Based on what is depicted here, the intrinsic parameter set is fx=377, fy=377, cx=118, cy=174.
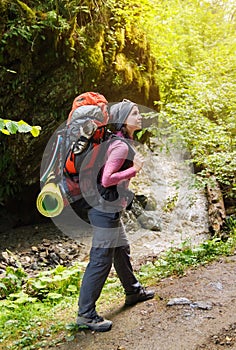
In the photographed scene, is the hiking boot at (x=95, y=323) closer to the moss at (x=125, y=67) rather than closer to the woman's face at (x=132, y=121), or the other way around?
the woman's face at (x=132, y=121)

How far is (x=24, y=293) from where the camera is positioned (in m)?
4.49

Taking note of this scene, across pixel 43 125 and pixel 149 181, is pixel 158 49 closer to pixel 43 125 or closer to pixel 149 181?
pixel 149 181

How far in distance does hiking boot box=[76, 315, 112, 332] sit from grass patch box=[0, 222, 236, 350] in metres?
0.11

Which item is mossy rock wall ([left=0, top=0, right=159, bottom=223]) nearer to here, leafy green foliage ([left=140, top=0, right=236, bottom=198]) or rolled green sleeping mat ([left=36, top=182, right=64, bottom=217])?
leafy green foliage ([left=140, top=0, right=236, bottom=198])

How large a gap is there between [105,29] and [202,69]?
12.2 feet

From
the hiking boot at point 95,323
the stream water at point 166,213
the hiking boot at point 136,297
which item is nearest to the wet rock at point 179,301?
the hiking boot at point 136,297

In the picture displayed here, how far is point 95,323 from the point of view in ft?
9.84

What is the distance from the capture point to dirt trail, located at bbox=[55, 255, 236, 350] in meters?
2.69

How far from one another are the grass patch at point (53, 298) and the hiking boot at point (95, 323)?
0.35 feet

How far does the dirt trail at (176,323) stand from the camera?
2689mm

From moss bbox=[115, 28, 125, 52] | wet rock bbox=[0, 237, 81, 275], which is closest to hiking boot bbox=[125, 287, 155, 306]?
wet rock bbox=[0, 237, 81, 275]

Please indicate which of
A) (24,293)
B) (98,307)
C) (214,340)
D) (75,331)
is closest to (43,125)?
(24,293)

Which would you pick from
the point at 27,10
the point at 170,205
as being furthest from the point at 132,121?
the point at 170,205

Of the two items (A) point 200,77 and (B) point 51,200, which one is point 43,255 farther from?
(A) point 200,77
